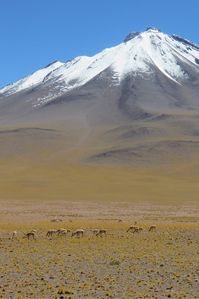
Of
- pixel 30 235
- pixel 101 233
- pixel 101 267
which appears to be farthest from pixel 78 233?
pixel 101 267

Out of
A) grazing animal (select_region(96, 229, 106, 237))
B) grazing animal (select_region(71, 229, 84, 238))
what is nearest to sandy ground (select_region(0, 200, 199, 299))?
grazing animal (select_region(71, 229, 84, 238))

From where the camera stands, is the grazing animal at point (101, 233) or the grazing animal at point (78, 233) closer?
the grazing animal at point (78, 233)

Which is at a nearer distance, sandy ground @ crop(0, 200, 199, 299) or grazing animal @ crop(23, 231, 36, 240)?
sandy ground @ crop(0, 200, 199, 299)

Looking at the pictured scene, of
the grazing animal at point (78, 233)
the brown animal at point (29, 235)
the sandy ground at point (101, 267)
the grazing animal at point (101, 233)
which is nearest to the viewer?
the sandy ground at point (101, 267)

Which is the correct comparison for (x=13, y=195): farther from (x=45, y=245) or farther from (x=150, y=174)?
(x=45, y=245)

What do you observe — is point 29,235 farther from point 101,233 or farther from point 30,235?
point 101,233

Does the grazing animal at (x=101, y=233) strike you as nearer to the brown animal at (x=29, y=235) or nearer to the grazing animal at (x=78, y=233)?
the grazing animal at (x=78, y=233)

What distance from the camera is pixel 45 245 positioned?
78.3 ft

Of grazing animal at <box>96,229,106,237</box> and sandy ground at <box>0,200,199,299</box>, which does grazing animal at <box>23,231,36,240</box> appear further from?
grazing animal at <box>96,229,106,237</box>

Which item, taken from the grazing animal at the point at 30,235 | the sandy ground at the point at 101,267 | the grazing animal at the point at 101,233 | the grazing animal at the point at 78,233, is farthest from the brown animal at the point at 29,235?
the grazing animal at the point at 101,233

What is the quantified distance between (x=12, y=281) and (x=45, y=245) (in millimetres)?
8670

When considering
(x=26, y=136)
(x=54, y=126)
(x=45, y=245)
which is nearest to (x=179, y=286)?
(x=45, y=245)

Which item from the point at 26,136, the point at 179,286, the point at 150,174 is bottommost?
the point at 179,286

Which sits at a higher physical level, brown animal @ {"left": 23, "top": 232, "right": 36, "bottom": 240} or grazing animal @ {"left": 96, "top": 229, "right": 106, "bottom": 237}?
grazing animal @ {"left": 96, "top": 229, "right": 106, "bottom": 237}
